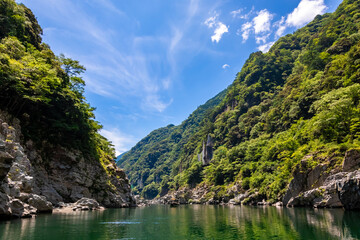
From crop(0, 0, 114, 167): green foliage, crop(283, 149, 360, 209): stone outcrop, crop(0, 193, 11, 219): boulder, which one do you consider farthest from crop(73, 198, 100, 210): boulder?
crop(283, 149, 360, 209): stone outcrop

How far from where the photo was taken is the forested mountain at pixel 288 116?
129 ft

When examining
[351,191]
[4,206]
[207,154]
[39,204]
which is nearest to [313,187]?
[351,191]

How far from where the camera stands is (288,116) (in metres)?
71.2

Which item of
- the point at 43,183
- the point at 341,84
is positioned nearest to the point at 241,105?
the point at 341,84

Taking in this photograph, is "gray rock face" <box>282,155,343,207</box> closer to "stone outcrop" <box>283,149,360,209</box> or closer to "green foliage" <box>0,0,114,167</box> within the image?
"stone outcrop" <box>283,149,360,209</box>

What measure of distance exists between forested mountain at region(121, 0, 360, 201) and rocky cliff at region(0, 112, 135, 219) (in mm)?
36299

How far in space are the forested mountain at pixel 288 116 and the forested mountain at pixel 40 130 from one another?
3887 cm

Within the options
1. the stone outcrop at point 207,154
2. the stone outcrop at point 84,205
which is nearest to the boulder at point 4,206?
the stone outcrop at point 84,205

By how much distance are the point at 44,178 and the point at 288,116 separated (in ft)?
221

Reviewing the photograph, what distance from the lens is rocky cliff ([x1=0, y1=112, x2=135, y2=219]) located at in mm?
19366

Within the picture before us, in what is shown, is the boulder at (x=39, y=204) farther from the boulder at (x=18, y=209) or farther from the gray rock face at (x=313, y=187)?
the gray rock face at (x=313, y=187)

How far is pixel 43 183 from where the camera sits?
32.4 meters

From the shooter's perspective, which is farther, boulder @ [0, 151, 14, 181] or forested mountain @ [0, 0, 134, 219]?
forested mountain @ [0, 0, 134, 219]

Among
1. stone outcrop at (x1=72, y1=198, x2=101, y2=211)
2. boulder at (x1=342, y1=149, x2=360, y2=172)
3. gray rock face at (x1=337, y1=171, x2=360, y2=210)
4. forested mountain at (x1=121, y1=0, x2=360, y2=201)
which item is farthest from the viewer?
Answer: forested mountain at (x1=121, y1=0, x2=360, y2=201)
